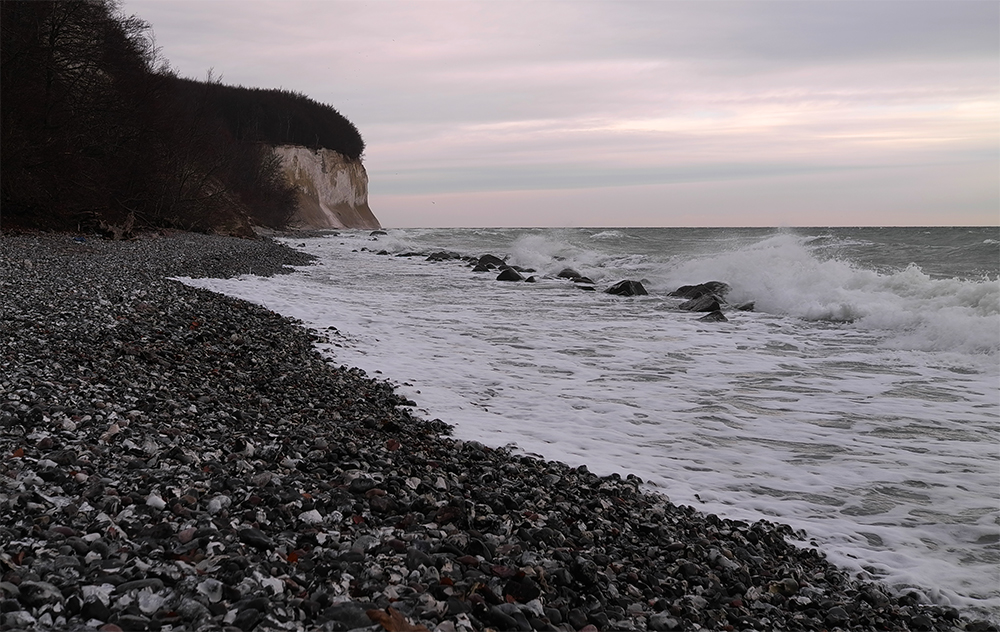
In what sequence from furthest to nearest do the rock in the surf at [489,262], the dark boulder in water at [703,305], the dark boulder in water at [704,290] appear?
1. the rock in the surf at [489,262]
2. the dark boulder in water at [704,290]
3. the dark boulder in water at [703,305]

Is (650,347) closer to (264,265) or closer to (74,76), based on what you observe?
(264,265)

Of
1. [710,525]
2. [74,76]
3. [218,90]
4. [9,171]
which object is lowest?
[710,525]

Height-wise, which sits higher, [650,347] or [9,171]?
[9,171]

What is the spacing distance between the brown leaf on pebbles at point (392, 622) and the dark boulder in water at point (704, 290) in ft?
48.5

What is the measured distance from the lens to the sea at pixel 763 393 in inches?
168

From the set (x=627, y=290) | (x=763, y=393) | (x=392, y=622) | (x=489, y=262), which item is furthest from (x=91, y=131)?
(x=392, y=622)

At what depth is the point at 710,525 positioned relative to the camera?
3996 mm

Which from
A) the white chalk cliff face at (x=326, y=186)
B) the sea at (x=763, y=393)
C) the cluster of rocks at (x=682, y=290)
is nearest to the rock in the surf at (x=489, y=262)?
the cluster of rocks at (x=682, y=290)

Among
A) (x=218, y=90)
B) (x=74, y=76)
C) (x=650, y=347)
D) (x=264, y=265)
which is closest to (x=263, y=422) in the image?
(x=650, y=347)

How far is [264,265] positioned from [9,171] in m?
6.43

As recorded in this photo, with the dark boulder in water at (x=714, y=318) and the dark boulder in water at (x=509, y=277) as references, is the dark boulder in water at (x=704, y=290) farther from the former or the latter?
the dark boulder in water at (x=509, y=277)

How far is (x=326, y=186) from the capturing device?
250 ft

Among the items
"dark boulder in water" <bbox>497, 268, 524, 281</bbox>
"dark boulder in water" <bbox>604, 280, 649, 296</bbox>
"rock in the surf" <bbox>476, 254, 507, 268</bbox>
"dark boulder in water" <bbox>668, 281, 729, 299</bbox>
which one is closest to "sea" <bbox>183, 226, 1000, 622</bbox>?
"dark boulder in water" <bbox>668, 281, 729, 299</bbox>

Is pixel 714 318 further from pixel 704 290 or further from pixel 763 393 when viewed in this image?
pixel 763 393
